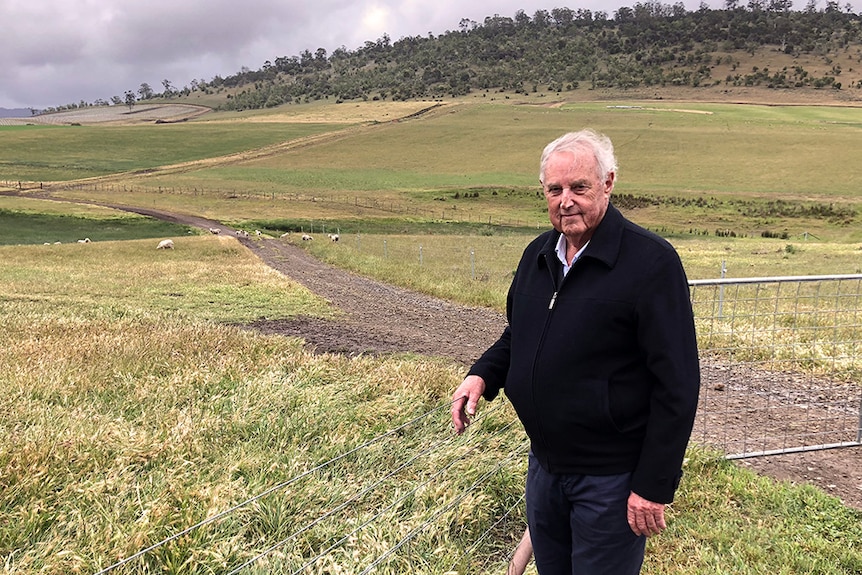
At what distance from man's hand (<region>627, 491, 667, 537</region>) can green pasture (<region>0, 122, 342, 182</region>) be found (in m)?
87.2

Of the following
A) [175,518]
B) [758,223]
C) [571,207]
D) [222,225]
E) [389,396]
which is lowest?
[758,223]

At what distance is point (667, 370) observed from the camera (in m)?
2.31

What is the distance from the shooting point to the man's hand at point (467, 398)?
3.06 meters

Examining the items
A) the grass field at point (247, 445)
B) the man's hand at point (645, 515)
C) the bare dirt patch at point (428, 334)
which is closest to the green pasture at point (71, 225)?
the grass field at point (247, 445)

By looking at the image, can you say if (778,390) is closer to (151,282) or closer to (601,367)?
(601,367)

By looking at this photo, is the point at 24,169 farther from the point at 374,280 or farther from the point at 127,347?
the point at 127,347

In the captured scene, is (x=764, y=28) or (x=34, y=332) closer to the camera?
(x=34, y=332)

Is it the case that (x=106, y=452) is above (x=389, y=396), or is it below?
above

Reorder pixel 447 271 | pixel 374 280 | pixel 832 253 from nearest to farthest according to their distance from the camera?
pixel 374 280
pixel 447 271
pixel 832 253

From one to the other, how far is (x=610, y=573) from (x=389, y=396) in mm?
3604

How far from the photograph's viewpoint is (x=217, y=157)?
9594 cm

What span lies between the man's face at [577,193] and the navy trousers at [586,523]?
993 millimetres

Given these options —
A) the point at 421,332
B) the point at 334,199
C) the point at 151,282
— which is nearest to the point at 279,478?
the point at 421,332

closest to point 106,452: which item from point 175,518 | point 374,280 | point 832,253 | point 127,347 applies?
point 175,518
